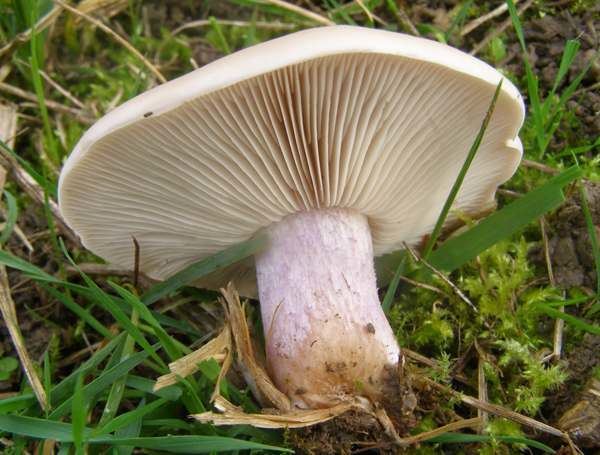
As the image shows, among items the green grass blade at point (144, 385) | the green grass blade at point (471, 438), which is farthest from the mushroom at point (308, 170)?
the green grass blade at point (144, 385)

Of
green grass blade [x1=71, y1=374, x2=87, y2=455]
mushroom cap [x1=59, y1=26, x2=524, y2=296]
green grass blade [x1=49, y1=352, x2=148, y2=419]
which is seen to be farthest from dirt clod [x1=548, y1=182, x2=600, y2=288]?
green grass blade [x1=71, y1=374, x2=87, y2=455]

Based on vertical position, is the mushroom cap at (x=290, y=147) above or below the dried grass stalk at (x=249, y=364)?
above

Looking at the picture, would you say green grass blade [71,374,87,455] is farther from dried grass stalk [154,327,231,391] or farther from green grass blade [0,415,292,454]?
dried grass stalk [154,327,231,391]

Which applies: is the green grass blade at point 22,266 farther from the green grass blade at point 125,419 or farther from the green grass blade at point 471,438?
the green grass blade at point 471,438

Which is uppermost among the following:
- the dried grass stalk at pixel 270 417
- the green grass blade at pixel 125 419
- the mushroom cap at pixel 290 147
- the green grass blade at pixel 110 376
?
the mushroom cap at pixel 290 147

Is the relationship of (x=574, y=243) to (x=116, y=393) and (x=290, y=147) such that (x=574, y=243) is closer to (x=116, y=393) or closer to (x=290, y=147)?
(x=290, y=147)

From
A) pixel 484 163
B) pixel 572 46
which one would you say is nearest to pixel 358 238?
pixel 484 163
